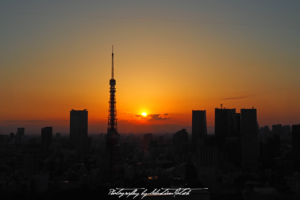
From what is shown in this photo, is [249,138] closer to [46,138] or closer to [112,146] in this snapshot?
[112,146]

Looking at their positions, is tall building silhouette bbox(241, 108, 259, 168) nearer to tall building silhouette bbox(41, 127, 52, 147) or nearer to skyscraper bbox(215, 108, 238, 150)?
skyscraper bbox(215, 108, 238, 150)

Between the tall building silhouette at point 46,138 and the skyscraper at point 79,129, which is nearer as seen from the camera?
the skyscraper at point 79,129

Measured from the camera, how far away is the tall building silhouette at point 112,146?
14375 millimetres

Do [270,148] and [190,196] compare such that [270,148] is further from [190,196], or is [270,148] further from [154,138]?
[190,196]

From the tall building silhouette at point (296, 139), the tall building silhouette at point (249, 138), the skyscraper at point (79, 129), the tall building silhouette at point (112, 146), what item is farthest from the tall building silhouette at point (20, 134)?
the tall building silhouette at point (296, 139)

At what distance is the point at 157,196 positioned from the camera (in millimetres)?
7523

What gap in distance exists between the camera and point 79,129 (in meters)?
21.0

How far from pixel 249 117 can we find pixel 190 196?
14.2m

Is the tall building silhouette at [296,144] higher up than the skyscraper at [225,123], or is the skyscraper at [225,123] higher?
the skyscraper at [225,123]

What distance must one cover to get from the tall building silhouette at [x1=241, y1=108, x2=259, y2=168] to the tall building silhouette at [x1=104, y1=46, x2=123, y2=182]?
23.2 feet

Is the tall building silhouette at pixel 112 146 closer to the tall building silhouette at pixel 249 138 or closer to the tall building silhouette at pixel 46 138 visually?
the tall building silhouette at pixel 46 138

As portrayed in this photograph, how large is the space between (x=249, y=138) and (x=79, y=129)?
11.0m

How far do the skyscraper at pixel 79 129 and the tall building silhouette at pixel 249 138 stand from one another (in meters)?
9.44

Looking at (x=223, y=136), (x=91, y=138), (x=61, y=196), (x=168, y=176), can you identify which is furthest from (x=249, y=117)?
(x=61, y=196)
